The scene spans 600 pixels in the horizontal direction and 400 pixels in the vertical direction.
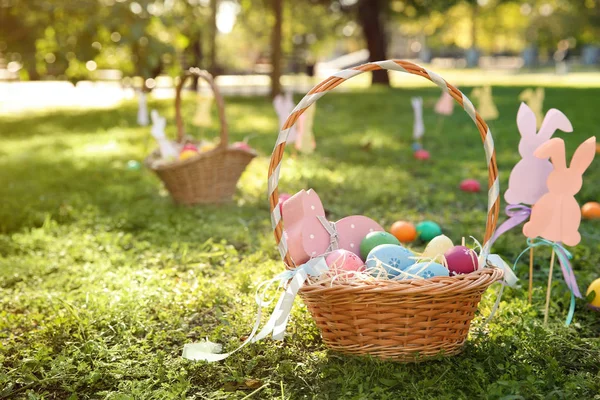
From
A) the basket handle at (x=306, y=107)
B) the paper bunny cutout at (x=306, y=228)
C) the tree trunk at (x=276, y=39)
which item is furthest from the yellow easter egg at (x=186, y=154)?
the tree trunk at (x=276, y=39)

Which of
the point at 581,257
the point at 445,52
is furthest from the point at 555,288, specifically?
the point at 445,52

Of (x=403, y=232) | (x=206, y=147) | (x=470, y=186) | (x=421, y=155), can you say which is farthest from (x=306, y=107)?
(x=421, y=155)

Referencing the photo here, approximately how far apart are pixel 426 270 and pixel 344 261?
1.00 ft

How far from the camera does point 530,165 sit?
109 inches

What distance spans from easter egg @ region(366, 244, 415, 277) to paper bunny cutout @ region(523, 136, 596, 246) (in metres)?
0.51

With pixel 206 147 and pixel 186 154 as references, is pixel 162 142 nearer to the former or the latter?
pixel 186 154

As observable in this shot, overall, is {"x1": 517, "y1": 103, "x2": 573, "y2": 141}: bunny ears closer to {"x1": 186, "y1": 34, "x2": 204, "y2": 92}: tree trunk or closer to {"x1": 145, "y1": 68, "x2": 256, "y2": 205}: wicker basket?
{"x1": 145, "y1": 68, "x2": 256, "y2": 205}: wicker basket

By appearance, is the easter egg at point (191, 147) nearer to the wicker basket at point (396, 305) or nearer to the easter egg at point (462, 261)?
the wicker basket at point (396, 305)

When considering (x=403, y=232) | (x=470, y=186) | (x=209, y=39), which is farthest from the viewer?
(x=209, y=39)

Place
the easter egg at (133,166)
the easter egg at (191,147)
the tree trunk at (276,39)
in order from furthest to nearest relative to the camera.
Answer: the tree trunk at (276,39), the easter egg at (133,166), the easter egg at (191,147)

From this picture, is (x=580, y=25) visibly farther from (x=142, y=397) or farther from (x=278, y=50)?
(x=142, y=397)

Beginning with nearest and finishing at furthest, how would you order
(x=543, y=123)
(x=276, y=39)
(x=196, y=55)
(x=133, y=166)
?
(x=543, y=123) < (x=133, y=166) < (x=276, y=39) < (x=196, y=55)

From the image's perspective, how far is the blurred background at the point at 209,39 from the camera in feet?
23.3

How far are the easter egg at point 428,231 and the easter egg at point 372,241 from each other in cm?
139
